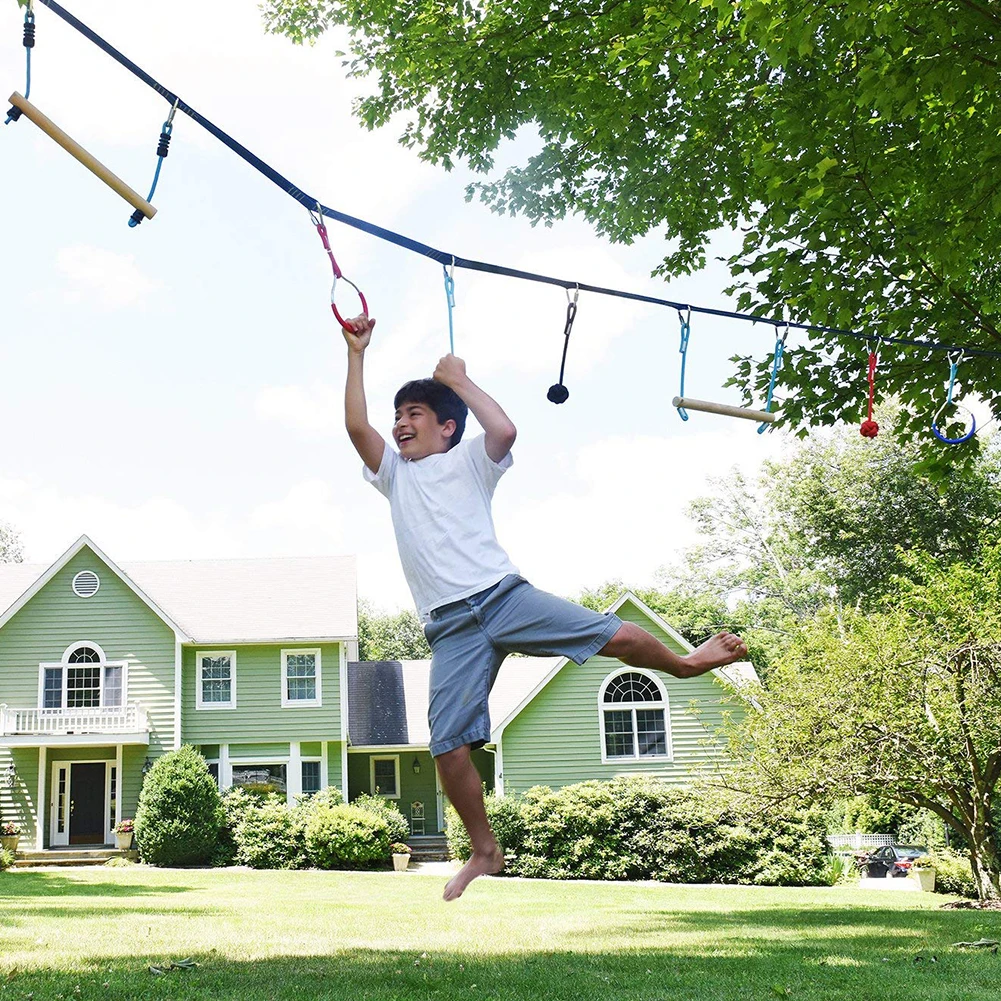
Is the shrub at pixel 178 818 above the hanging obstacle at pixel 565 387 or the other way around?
the other way around

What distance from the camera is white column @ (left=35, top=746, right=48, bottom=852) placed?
2395cm

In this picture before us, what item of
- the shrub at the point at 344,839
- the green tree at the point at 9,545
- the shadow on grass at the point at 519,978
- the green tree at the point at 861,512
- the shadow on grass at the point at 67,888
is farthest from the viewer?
the green tree at the point at 9,545

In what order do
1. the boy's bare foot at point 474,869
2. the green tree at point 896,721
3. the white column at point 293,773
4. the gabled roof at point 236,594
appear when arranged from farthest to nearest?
the gabled roof at point 236,594
the white column at point 293,773
the green tree at point 896,721
the boy's bare foot at point 474,869

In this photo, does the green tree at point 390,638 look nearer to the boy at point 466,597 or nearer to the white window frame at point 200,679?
the white window frame at point 200,679

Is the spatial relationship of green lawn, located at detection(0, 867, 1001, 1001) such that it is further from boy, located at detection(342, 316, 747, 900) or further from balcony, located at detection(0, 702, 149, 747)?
balcony, located at detection(0, 702, 149, 747)

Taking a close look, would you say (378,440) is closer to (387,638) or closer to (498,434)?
(498,434)

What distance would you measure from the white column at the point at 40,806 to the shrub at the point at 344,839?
6.47 meters

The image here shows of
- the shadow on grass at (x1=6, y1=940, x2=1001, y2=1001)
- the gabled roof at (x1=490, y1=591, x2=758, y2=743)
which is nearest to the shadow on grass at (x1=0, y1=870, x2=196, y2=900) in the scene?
the shadow on grass at (x1=6, y1=940, x2=1001, y2=1001)

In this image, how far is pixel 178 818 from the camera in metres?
21.6

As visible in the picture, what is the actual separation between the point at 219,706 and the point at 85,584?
4.07 meters

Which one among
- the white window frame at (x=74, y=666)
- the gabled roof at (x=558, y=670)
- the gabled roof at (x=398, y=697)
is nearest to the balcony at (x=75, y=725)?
the white window frame at (x=74, y=666)

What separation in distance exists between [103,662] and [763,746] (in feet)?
52.2

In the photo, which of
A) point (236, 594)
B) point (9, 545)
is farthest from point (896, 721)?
point (9, 545)

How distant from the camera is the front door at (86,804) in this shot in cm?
2467
